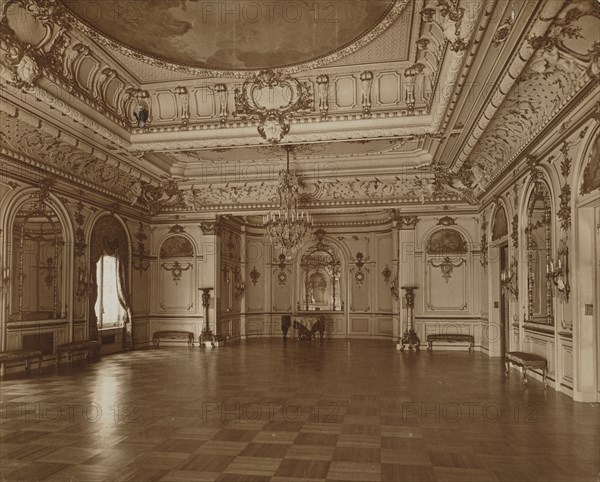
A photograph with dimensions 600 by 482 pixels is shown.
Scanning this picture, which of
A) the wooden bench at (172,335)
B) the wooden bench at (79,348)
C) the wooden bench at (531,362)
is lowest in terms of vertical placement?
the wooden bench at (172,335)

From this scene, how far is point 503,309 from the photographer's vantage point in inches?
404

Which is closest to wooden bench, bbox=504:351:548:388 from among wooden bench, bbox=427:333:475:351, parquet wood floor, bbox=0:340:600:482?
parquet wood floor, bbox=0:340:600:482

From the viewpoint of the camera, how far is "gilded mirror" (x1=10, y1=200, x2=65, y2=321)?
8664 mm

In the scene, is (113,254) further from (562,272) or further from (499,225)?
(562,272)

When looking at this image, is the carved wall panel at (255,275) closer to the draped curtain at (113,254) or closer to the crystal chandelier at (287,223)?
the draped curtain at (113,254)

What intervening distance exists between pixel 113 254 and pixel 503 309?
26.8 feet

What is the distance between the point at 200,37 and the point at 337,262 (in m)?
10.4

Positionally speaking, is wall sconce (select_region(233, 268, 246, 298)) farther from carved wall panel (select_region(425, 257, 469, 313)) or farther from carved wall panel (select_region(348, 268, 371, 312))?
carved wall panel (select_region(425, 257, 469, 313))

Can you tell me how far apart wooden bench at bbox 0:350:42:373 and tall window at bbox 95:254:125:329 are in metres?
2.58

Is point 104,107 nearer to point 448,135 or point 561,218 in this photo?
point 448,135

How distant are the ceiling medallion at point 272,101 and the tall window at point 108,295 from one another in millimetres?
4963

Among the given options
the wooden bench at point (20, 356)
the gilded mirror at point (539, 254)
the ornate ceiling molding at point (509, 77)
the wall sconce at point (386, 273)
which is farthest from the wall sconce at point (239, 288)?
the gilded mirror at point (539, 254)

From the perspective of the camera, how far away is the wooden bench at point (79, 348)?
9328mm

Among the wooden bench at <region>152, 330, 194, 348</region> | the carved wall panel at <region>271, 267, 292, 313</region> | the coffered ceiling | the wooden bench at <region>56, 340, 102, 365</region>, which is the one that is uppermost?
the coffered ceiling
